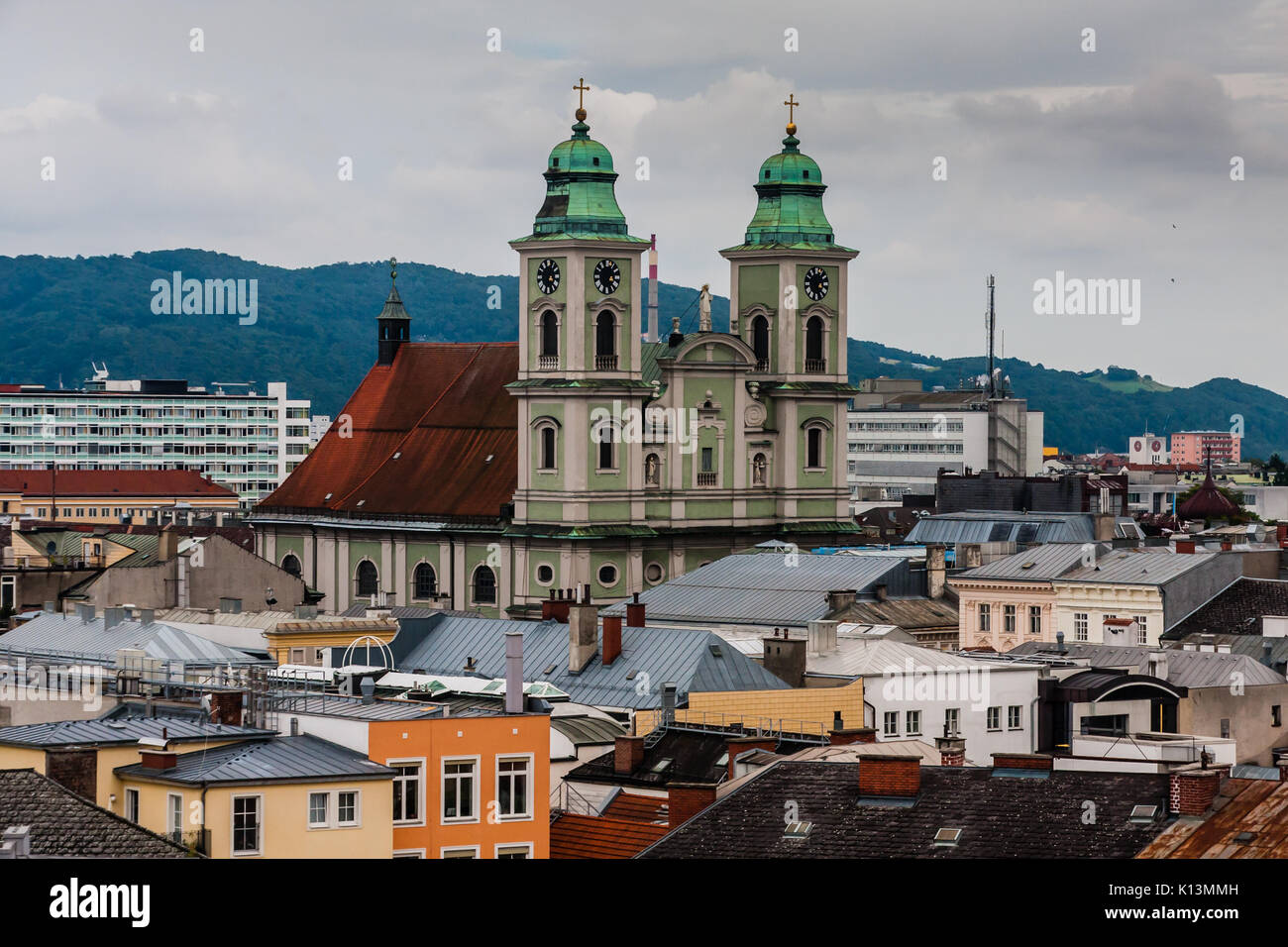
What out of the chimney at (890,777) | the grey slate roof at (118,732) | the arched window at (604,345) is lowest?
the chimney at (890,777)

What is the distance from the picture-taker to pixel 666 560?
11050 centimetres

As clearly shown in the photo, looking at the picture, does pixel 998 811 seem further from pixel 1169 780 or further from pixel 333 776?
pixel 333 776

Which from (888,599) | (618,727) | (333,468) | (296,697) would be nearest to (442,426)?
(333,468)

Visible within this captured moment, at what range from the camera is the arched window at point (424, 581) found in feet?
384

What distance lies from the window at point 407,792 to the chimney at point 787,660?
80.1 feet

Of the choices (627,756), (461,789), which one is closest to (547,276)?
(627,756)

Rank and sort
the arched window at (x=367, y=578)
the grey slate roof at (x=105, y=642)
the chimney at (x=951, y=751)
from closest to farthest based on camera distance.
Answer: the chimney at (x=951, y=751) < the grey slate roof at (x=105, y=642) < the arched window at (x=367, y=578)

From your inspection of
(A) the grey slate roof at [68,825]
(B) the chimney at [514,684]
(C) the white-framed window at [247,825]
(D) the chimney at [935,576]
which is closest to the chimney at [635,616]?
(D) the chimney at [935,576]

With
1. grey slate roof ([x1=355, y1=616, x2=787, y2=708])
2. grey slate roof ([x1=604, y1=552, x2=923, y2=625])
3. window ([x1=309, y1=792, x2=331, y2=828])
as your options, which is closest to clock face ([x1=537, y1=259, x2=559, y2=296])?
grey slate roof ([x1=604, y1=552, x2=923, y2=625])

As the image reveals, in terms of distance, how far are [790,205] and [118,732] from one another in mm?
82149

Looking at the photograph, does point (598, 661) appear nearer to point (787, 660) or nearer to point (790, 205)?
point (787, 660)

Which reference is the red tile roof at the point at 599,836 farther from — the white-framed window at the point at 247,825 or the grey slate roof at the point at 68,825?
the grey slate roof at the point at 68,825

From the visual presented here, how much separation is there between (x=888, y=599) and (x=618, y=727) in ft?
114

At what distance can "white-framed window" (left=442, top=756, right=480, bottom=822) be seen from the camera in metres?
37.1
